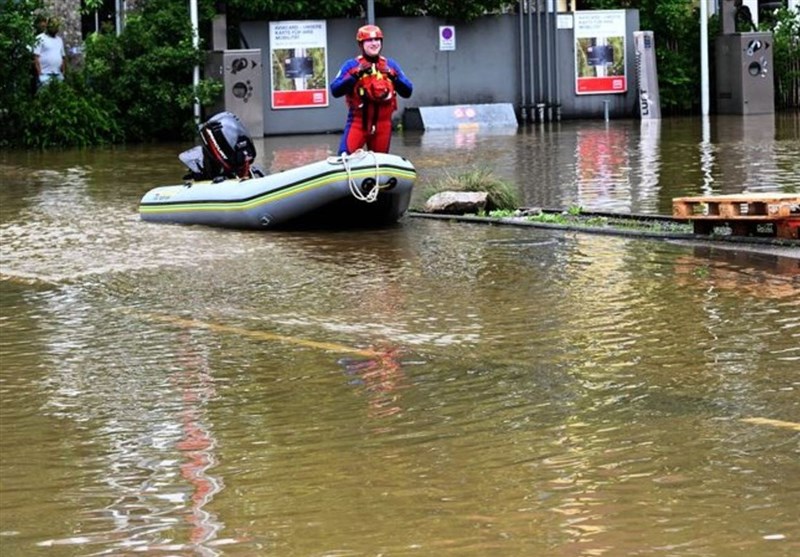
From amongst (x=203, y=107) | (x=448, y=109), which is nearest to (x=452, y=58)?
(x=448, y=109)

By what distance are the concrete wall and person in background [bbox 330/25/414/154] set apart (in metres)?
14.7

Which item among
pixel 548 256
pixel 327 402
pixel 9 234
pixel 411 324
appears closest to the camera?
pixel 327 402

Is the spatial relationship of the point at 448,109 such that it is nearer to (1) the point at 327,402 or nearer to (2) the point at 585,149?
(2) the point at 585,149

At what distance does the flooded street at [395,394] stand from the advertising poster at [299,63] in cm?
1508

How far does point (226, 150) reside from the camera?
16609 mm

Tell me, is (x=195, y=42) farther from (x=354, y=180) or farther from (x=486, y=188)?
(x=354, y=180)

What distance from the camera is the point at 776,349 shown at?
923cm

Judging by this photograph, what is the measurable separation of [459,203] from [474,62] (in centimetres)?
1630

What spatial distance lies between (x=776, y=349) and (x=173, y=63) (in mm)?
20909

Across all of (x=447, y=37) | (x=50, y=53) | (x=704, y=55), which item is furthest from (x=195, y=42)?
(x=704, y=55)

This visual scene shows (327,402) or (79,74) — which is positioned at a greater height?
(79,74)

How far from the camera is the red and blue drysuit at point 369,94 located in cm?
1639

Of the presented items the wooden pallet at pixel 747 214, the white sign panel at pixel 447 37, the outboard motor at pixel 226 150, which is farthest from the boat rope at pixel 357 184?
the white sign panel at pixel 447 37

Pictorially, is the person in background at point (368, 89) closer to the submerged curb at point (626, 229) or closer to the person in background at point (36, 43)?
the submerged curb at point (626, 229)
